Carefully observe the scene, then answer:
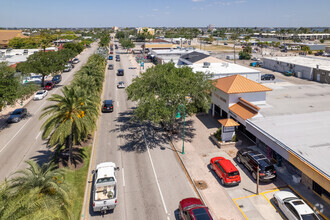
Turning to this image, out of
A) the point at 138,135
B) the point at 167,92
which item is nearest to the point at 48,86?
the point at 138,135

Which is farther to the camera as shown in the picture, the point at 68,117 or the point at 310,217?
the point at 68,117

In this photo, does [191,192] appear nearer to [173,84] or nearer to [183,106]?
[183,106]

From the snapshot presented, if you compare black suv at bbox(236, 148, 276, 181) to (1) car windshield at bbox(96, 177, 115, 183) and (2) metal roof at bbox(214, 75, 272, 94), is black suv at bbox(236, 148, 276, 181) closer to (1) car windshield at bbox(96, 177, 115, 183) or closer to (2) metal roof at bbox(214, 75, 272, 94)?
(2) metal roof at bbox(214, 75, 272, 94)

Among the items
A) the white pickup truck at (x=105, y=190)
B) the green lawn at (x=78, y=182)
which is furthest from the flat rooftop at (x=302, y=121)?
the green lawn at (x=78, y=182)

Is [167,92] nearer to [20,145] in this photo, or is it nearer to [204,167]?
[204,167]

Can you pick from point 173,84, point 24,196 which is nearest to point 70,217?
point 24,196
